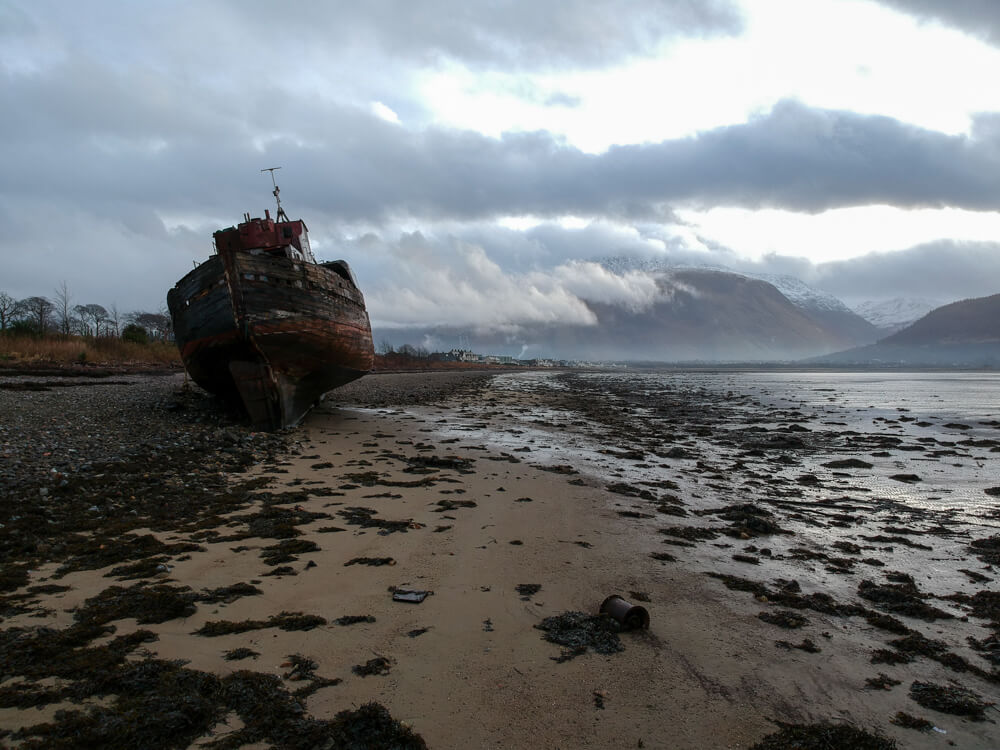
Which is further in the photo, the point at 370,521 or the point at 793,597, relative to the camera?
the point at 370,521

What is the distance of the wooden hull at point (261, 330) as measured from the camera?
12.5m

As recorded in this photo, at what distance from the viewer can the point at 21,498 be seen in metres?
6.26

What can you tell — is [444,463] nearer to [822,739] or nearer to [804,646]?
[804,646]

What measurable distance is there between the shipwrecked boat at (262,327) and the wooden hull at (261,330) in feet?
0.08

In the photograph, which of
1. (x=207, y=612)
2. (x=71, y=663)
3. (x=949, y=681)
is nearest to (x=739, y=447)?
(x=949, y=681)

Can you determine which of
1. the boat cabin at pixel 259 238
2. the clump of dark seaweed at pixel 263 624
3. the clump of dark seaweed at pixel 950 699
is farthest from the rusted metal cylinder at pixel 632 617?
the boat cabin at pixel 259 238

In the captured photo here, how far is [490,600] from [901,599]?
152 inches

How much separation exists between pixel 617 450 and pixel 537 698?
1012 centimetres

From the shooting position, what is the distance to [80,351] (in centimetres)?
3297

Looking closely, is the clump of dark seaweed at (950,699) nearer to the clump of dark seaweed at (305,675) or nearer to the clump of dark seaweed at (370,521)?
the clump of dark seaweed at (305,675)

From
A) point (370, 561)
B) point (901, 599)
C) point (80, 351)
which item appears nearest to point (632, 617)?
point (370, 561)

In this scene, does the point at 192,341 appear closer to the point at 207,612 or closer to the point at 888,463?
the point at 207,612

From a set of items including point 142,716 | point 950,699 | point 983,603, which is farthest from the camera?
point 983,603

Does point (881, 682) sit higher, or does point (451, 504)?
point (451, 504)
